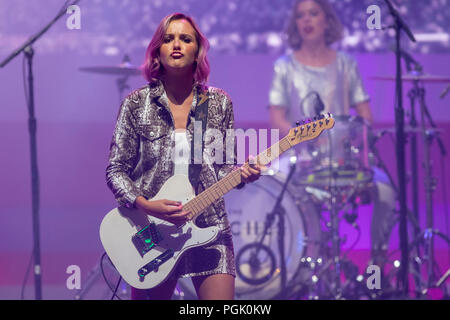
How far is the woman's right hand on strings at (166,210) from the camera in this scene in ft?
10.2

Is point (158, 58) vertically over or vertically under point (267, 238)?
over

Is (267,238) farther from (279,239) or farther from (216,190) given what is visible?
(216,190)

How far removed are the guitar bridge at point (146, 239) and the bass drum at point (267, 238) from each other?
236 cm

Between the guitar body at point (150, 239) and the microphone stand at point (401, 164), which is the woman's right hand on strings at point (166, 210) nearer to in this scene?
the guitar body at point (150, 239)

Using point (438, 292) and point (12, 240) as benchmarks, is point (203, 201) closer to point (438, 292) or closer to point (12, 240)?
point (438, 292)

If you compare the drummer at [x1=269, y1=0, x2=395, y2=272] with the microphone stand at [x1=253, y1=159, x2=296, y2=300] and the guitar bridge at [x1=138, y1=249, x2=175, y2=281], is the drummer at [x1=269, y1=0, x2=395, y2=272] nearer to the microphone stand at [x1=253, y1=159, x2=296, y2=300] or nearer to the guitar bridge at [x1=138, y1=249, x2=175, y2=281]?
the microphone stand at [x1=253, y1=159, x2=296, y2=300]

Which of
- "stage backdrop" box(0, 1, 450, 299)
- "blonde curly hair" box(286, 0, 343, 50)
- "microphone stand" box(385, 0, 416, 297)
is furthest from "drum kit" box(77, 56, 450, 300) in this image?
"stage backdrop" box(0, 1, 450, 299)

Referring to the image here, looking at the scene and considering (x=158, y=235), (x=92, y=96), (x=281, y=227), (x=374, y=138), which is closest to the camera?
(x=158, y=235)

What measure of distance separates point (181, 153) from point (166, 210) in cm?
33

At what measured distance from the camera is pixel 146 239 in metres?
3.25

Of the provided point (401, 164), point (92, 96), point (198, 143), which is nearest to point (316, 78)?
point (401, 164)

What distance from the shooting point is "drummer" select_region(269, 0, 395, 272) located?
236 inches

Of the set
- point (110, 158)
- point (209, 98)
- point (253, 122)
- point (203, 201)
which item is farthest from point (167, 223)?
point (253, 122)

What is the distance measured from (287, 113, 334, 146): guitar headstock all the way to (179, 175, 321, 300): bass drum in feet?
7.21
